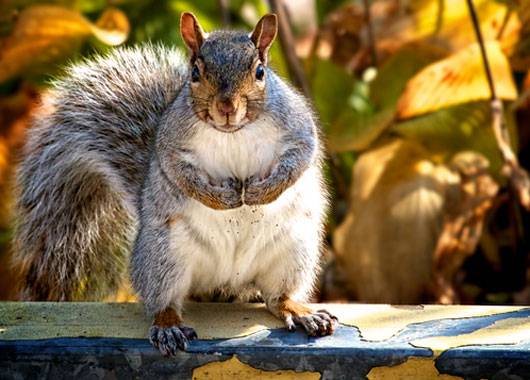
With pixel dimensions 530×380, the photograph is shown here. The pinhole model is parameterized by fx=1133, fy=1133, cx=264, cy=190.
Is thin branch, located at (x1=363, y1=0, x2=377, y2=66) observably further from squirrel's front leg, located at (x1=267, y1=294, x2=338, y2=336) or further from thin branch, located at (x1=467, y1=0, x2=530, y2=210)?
squirrel's front leg, located at (x1=267, y1=294, x2=338, y2=336)

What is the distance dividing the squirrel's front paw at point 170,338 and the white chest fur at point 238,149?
28cm

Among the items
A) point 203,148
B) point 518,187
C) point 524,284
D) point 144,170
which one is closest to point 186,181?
point 203,148

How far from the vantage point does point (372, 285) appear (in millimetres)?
2941

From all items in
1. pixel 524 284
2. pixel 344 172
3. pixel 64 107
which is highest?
pixel 64 107

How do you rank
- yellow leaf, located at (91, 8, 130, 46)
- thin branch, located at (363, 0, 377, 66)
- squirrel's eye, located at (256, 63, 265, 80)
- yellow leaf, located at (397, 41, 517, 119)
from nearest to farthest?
squirrel's eye, located at (256, 63, 265, 80) → yellow leaf, located at (397, 41, 517, 119) → yellow leaf, located at (91, 8, 130, 46) → thin branch, located at (363, 0, 377, 66)

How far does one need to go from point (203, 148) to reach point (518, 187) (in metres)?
1.17

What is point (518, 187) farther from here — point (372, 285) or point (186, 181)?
point (186, 181)

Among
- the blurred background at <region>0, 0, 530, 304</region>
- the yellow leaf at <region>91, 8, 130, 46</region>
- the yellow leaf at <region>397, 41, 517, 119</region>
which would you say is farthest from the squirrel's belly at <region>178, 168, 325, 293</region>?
the yellow leaf at <region>91, 8, 130, 46</region>

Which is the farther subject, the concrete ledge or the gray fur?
the gray fur

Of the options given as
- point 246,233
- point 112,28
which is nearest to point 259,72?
point 246,233

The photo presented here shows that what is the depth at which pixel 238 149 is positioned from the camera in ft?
6.40

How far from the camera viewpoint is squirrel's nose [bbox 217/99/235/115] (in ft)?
6.00

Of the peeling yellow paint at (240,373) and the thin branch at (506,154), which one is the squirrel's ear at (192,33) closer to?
the peeling yellow paint at (240,373)

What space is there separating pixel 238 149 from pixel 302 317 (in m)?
0.32
